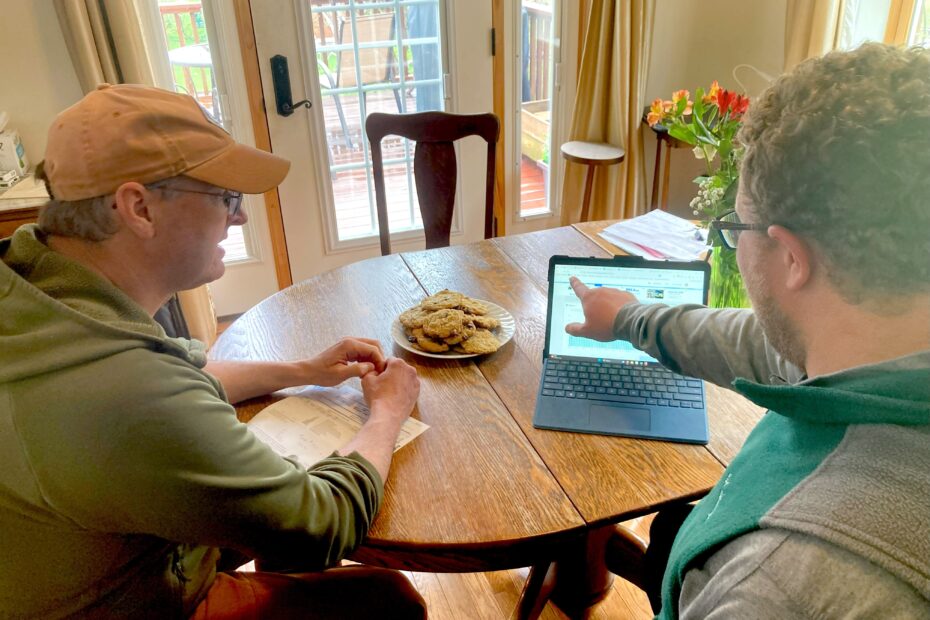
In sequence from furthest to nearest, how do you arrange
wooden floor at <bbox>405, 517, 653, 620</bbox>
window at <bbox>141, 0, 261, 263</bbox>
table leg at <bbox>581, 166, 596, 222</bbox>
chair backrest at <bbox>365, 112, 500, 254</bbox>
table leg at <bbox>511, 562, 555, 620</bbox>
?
table leg at <bbox>581, 166, 596, 222</bbox>
window at <bbox>141, 0, 261, 263</bbox>
chair backrest at <bbox>365, 112, 500, 254</bbox>
wooden floor at <bbox>405, 517, 653, 620</bbox>
table leg at <bbox>511, 562, 555, 620</bbox>

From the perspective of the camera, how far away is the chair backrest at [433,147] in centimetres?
222

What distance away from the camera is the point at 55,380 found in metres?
0.78

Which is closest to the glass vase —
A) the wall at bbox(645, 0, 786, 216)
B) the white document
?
the white document

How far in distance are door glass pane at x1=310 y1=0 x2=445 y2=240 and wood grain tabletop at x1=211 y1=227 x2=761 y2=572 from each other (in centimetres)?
164

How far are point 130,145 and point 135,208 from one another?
0.28ft

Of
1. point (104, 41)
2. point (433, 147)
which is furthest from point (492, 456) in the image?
point (104, 41)

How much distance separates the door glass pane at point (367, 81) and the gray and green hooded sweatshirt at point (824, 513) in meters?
2.57

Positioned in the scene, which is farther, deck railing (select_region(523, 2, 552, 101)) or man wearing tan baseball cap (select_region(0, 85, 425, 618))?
deck railing (select_region(523, 2, 552, 101))

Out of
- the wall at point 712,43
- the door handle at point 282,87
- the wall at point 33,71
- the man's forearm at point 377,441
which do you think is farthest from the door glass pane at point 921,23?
the wall at point 33,71

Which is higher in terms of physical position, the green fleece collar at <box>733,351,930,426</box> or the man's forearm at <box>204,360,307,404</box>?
the green fleece collar at <box>733,351,930,426</box>

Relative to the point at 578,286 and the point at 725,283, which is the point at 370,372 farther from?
the point at 725,283

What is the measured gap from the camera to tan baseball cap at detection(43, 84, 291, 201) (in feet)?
2.99

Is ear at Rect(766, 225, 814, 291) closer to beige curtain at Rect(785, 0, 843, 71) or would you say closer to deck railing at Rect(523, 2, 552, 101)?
beige curtain at Rect(785, 0, 843, 71)

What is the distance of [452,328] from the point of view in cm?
138
